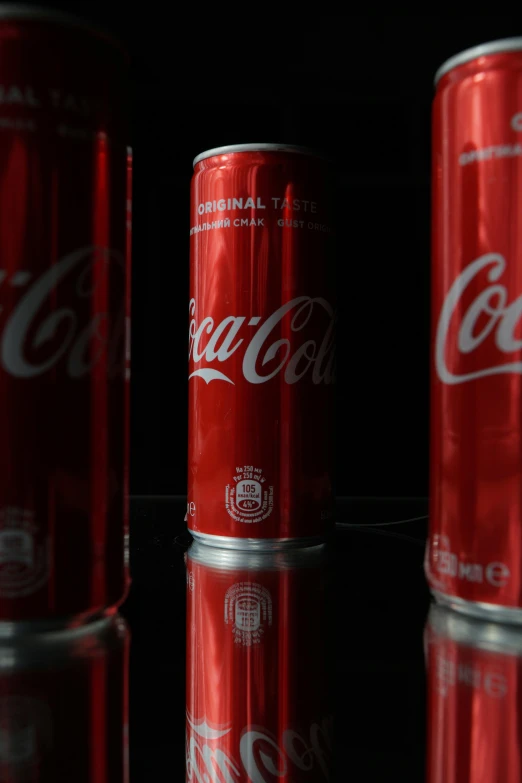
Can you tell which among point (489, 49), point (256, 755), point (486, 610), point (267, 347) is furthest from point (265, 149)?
point (256, 755)

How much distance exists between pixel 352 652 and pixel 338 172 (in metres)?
0.93

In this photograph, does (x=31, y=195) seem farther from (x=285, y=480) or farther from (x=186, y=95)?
(x=186, y=95)

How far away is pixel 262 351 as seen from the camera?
97cm

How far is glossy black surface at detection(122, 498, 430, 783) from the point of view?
1.60 ft

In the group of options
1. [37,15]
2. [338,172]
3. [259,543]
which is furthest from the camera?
[338,172]

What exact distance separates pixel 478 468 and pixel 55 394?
361mm

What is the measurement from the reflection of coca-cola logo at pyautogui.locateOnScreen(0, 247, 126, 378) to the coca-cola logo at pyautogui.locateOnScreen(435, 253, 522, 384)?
0.30 m

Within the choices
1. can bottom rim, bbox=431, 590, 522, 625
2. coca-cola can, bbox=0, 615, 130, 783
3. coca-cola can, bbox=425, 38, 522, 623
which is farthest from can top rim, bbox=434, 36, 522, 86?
coca-cola can, bbox=0, 615, 130, 783

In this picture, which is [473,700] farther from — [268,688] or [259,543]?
[259,543]

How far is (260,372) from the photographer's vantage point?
966mm

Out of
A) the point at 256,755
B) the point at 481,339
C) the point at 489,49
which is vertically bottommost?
the point at 256,755

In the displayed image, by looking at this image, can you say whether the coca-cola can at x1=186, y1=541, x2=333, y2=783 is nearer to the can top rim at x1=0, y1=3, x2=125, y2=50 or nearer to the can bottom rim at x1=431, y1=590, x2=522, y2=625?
the can bottom rim at x1=431, y1=590, x2=522, y2=625

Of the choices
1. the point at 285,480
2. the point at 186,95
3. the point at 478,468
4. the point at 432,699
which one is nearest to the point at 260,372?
the point at 285,480

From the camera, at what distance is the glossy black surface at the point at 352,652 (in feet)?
1.60
